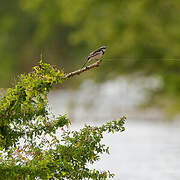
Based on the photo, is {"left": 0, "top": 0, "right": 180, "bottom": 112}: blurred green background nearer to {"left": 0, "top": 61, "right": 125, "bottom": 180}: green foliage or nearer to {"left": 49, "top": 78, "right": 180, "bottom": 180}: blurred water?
{"left": 49, "top": 78, "right": 180, "bottom": 180}: blurred water

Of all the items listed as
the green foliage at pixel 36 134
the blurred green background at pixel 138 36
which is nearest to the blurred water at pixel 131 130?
the blurred green background at pixel 138 36

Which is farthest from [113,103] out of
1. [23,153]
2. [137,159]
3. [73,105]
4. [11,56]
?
[23,153]

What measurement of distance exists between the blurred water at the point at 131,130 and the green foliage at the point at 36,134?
4.02 m

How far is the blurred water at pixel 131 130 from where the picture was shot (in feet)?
38.7

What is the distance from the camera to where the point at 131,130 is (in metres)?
21.8

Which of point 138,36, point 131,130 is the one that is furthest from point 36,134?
point 138,36

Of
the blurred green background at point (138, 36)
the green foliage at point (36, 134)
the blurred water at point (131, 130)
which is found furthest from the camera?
the blurred green background at point (138, 36)

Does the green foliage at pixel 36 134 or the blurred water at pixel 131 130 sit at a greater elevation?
the blurred water at pixel 131 130

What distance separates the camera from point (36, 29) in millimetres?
44781

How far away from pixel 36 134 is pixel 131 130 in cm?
1575

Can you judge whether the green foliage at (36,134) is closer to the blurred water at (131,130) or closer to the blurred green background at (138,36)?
the blurred water at (131,130)

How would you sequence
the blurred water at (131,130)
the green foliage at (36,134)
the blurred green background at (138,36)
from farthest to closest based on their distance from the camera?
1. the blurred green background at (138,36)
2. the blurred water at (131,130)
3. the green foliage at (36,134)

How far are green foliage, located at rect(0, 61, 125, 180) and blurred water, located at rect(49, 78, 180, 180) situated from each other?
13.2ft

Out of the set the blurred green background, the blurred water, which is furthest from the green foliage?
the blurred green background
